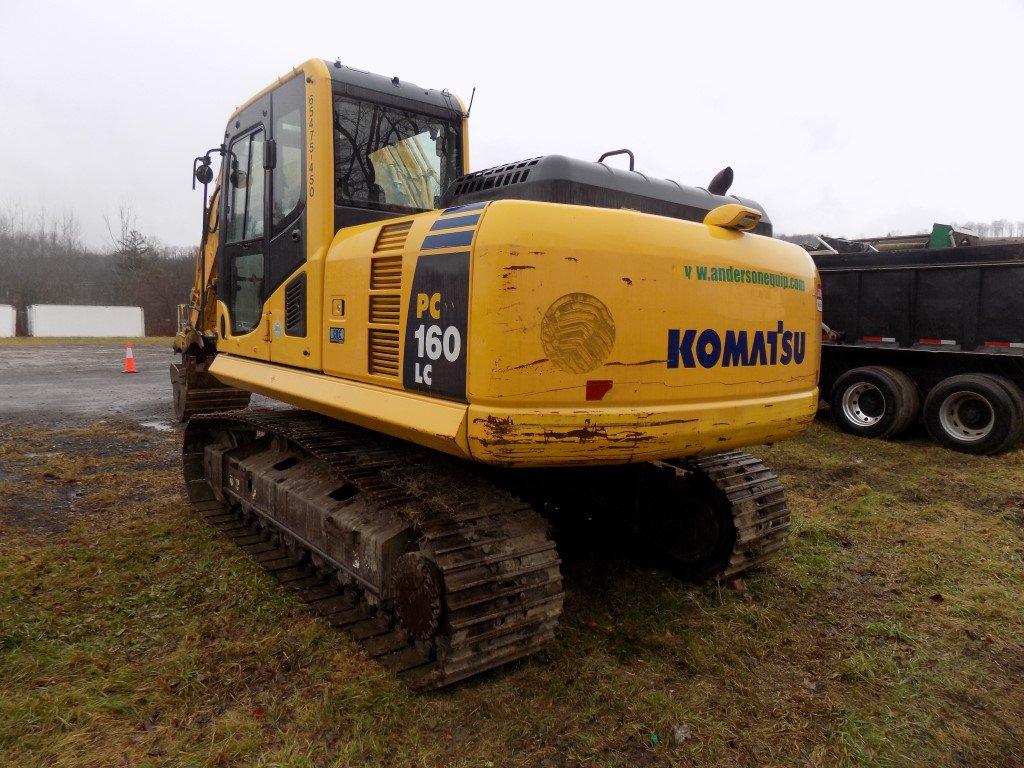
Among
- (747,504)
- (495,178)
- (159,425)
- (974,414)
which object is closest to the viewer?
(495,178)

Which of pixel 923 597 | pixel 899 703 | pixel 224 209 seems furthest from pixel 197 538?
pixel 923 597

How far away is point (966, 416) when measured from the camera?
7.85m

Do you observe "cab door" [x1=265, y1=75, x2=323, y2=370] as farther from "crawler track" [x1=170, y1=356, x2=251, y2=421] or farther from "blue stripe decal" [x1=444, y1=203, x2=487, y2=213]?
"crawler track" [x1=170, y1=356, x2=251, y2=421]

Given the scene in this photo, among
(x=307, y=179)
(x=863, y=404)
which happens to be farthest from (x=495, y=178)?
(x=863, y=404)

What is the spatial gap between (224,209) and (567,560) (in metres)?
3.36

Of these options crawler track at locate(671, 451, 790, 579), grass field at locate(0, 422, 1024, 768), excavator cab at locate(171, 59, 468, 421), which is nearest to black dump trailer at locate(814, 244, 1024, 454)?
grass field at locate(0, 422, 1024, 768)

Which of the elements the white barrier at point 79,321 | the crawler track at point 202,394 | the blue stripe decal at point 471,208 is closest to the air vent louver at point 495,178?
the blue stripe decal at point 471,208

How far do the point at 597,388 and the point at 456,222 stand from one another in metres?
0.84

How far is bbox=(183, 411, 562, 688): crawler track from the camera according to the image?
282cm

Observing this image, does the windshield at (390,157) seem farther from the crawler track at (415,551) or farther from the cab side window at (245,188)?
the crawler track at (415,551)

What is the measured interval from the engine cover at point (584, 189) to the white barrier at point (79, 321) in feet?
112

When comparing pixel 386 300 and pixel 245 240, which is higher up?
pixel 245 240

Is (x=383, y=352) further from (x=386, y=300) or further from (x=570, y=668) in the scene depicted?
(x=570, y=668)

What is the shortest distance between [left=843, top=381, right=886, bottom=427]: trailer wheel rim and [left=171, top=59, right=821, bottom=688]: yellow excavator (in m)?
5.33
